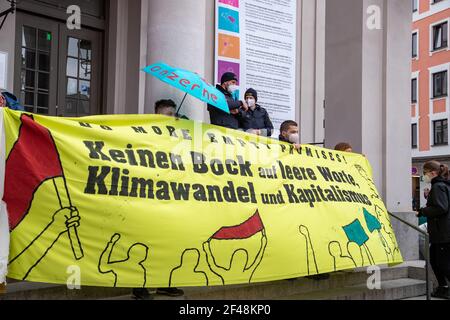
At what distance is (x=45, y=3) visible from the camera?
29.8 feet

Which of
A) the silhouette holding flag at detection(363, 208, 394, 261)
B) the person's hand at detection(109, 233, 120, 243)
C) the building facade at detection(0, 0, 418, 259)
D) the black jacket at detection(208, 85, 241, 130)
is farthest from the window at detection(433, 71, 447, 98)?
the person's hand at detection(109, 233, 120, 243)

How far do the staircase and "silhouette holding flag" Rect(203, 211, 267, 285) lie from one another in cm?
46

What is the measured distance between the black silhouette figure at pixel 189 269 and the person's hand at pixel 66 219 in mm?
901

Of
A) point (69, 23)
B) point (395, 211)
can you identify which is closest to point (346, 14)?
point (395, 211)

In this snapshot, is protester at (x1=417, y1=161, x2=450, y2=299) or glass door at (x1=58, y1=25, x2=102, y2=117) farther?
glass door at (x1=58, y1=25, x2=102, y2=117)

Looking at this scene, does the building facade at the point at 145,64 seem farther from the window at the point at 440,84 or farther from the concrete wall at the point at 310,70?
the window at the point at 440,84

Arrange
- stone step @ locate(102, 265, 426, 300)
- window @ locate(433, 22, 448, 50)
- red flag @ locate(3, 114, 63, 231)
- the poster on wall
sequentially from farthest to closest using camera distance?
window @ locate(433, 22, 448, 50), the poster on wall, stone step @ locate(102, 265, 426, 300), red flag @ locate(3, 114, 63, 231)

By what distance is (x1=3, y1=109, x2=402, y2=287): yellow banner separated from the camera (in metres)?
4.12

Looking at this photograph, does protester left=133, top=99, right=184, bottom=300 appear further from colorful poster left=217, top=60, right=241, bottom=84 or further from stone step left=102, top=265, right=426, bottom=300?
colorful poster left=217, top=60, right=241, bottom=84

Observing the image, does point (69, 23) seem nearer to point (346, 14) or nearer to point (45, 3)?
point (45, 3)

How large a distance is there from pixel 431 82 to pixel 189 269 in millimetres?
35335

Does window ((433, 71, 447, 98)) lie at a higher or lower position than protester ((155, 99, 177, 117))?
higher

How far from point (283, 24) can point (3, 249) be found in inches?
333

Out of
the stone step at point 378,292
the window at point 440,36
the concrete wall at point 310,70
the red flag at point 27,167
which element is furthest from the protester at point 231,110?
the window at point 440,36
